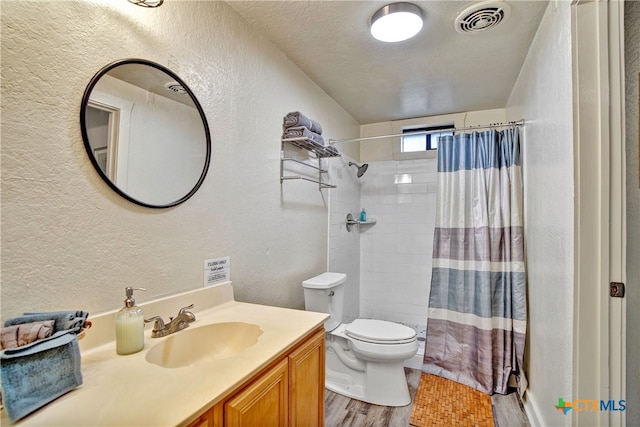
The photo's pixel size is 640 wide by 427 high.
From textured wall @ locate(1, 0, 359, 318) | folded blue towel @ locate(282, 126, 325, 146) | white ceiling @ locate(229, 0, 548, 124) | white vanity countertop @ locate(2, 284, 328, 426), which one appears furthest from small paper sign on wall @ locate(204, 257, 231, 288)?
white ceiling @ locate(229, 0, 548, 124)

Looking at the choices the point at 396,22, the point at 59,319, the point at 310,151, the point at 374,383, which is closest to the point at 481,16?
the point at 396,22

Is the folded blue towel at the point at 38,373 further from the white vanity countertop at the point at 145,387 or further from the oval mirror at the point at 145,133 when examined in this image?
the oval mirror at the point at 145,133

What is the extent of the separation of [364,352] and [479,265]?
113cm

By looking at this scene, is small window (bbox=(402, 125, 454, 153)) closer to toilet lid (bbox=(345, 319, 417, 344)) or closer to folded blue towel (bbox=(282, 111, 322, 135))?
folded blue towel (bbox=(282, 111, 322, 135))

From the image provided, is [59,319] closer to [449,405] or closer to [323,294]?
[323,294]

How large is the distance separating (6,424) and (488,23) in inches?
93.8

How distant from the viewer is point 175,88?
1263mm

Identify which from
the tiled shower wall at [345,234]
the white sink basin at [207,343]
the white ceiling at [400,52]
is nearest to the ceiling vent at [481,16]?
the white ceiling at [400,52]

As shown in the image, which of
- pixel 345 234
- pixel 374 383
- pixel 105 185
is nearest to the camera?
pixel 105 185

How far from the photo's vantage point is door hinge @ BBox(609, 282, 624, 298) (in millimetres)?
1032

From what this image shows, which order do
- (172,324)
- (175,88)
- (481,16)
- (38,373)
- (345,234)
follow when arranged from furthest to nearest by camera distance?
1. (345,234)
2. (481,16)
3. (175,88)
4. (172,324)
5. (38,373)

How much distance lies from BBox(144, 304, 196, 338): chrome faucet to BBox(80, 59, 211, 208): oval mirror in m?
0.43

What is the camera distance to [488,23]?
1617 millimetres

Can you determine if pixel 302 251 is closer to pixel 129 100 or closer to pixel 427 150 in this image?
pixel 129 100
